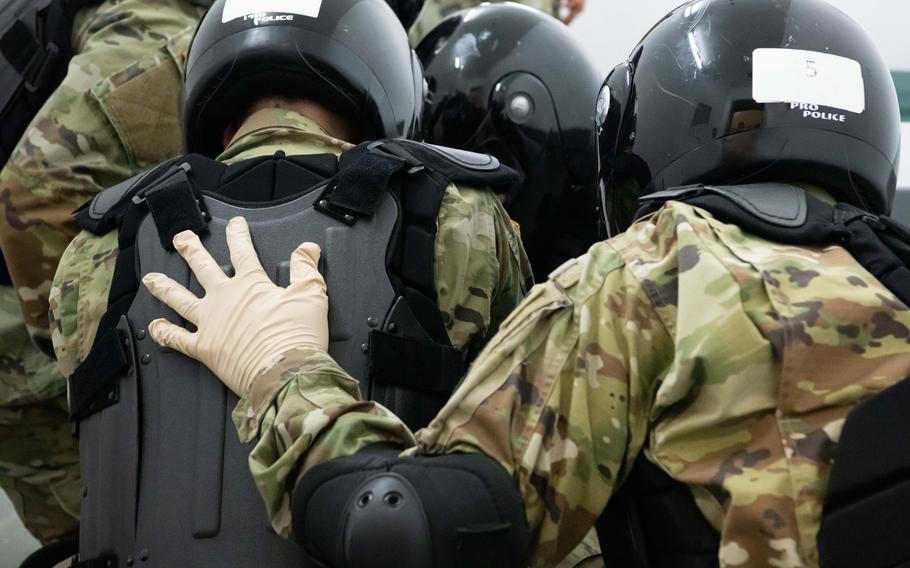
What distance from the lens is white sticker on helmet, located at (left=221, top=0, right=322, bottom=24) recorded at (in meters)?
1.75

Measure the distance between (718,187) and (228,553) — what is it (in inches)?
27.2

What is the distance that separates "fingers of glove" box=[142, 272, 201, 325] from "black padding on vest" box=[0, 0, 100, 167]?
3.53 feet

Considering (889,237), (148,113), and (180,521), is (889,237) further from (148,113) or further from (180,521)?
(148,113)

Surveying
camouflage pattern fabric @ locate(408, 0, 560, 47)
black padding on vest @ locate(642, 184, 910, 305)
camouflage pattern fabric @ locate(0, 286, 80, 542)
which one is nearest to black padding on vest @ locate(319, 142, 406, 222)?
black padding on vest @ locate(642, 184, 910, 305)

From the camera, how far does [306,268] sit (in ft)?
4.72

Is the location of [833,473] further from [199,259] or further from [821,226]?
[199,259]

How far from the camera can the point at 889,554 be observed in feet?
3.37

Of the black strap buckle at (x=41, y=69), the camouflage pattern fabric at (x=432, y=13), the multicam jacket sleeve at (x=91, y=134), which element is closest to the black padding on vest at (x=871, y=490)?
the multicam jacket sleeve at (x=91, y=134)

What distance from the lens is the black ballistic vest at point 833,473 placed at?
3.35 feet

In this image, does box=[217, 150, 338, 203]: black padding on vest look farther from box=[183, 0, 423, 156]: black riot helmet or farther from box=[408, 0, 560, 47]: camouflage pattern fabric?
box=[408, 0, 560, 47]: camouflage pattern fabric

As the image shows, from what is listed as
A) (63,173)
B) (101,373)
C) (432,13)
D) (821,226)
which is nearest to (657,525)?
(821,226)

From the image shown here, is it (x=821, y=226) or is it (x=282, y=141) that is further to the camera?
(x=282, y=141)

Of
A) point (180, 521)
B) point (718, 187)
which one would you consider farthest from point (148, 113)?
point (718, 187)

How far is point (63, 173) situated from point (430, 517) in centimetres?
141
